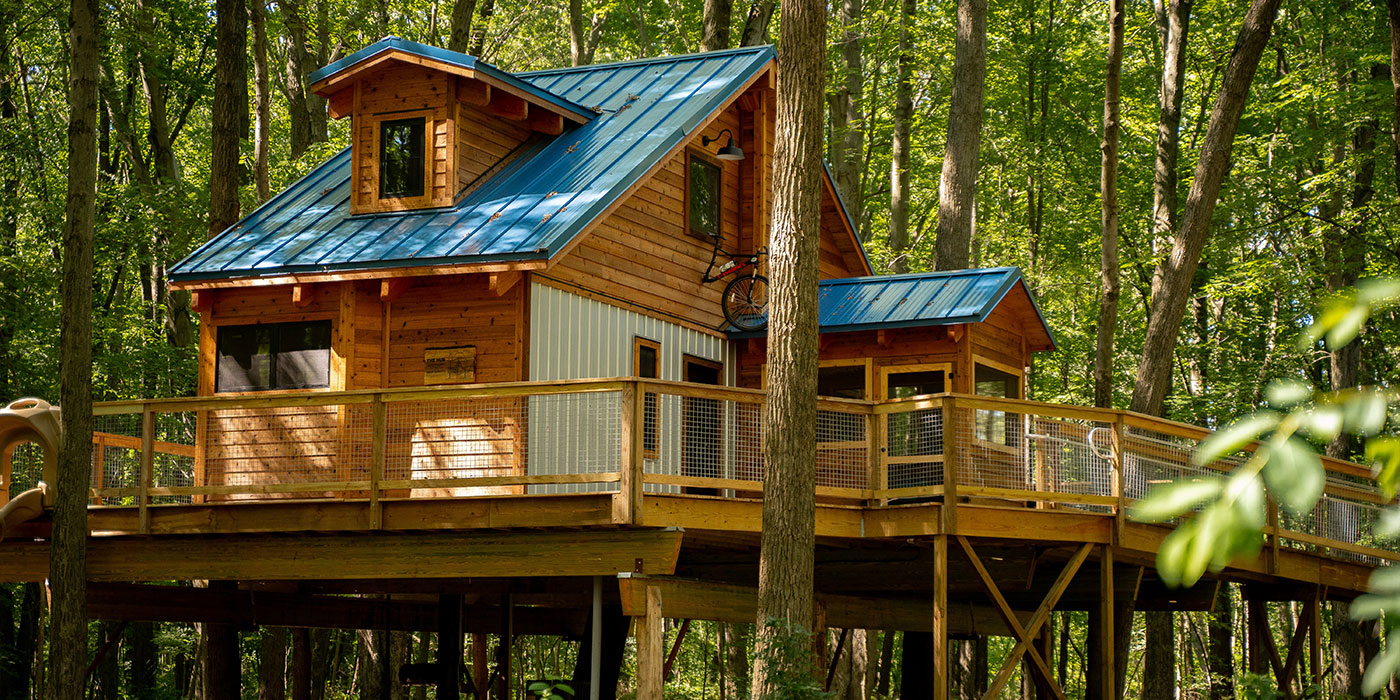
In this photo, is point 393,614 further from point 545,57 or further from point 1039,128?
point 545,57

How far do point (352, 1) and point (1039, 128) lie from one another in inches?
597

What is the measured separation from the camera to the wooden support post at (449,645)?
54.4ft

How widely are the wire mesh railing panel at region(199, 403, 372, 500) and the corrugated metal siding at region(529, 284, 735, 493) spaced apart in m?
1.90

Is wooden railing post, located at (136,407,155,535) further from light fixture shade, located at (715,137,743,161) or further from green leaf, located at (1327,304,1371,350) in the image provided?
green leaf, located at (1327,304,1371,350)

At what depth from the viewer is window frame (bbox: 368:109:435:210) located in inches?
626

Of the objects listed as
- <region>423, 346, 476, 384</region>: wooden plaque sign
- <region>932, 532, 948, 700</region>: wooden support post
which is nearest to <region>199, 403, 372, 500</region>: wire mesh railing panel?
<region>423, 346, 476, 384</region>: wooden plaque sign

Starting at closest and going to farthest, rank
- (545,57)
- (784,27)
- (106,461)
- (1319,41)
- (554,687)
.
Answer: (554,687) → (784,27) → (106,461) → (1319,41) → (545,57)

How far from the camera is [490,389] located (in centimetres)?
1248

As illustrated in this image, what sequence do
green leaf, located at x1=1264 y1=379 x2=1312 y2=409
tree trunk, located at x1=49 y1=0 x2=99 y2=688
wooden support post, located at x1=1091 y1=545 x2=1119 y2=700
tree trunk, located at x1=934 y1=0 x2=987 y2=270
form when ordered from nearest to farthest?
green leaf, located at x1=1264 y1=379 x2=1312 y2=409 → tree trunk, located at x1=49 y1=0 x2=99 y2=688 → wooden support post, located at x1=1091 y1=545 x2=1119 y2=700 → tree trunk, located at x1=934 y1=0 x2=987 y2=270

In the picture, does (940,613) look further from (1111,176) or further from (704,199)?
(1111,176)

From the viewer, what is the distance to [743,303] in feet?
57.3

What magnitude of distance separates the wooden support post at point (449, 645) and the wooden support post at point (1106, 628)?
24.8 ft

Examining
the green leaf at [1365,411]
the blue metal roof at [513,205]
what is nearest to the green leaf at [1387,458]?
the green leaf at [1365,411]

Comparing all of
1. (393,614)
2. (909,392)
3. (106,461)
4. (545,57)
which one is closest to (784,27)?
(909,392)
